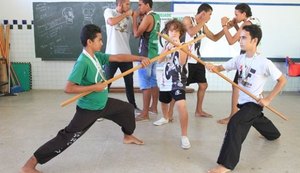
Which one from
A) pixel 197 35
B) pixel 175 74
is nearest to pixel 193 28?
pixel 197 35

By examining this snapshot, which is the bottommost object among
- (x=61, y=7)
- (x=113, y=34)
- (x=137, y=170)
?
(x=137, y=170)

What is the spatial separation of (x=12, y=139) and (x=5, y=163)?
1.79 feet

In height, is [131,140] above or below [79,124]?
below

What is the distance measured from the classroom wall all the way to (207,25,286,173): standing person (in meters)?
2.59

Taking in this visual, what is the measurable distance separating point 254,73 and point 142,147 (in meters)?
1.16

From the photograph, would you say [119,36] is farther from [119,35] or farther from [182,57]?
[182,57]

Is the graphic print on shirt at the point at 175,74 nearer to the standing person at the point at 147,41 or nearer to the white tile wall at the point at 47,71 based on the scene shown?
the standing person at the point at 147,41

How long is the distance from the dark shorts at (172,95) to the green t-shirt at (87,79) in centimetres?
71

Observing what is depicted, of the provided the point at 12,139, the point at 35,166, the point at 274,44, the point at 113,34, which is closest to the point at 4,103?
the point at 12,139

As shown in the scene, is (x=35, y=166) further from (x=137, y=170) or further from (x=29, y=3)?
(x=29, y=3)

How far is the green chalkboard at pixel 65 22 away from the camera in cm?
498

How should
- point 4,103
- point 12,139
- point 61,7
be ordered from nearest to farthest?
1. point 12,139
2. point 4,103
3. point 61,7

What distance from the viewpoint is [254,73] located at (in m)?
2.55

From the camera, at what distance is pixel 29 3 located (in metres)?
5.01
